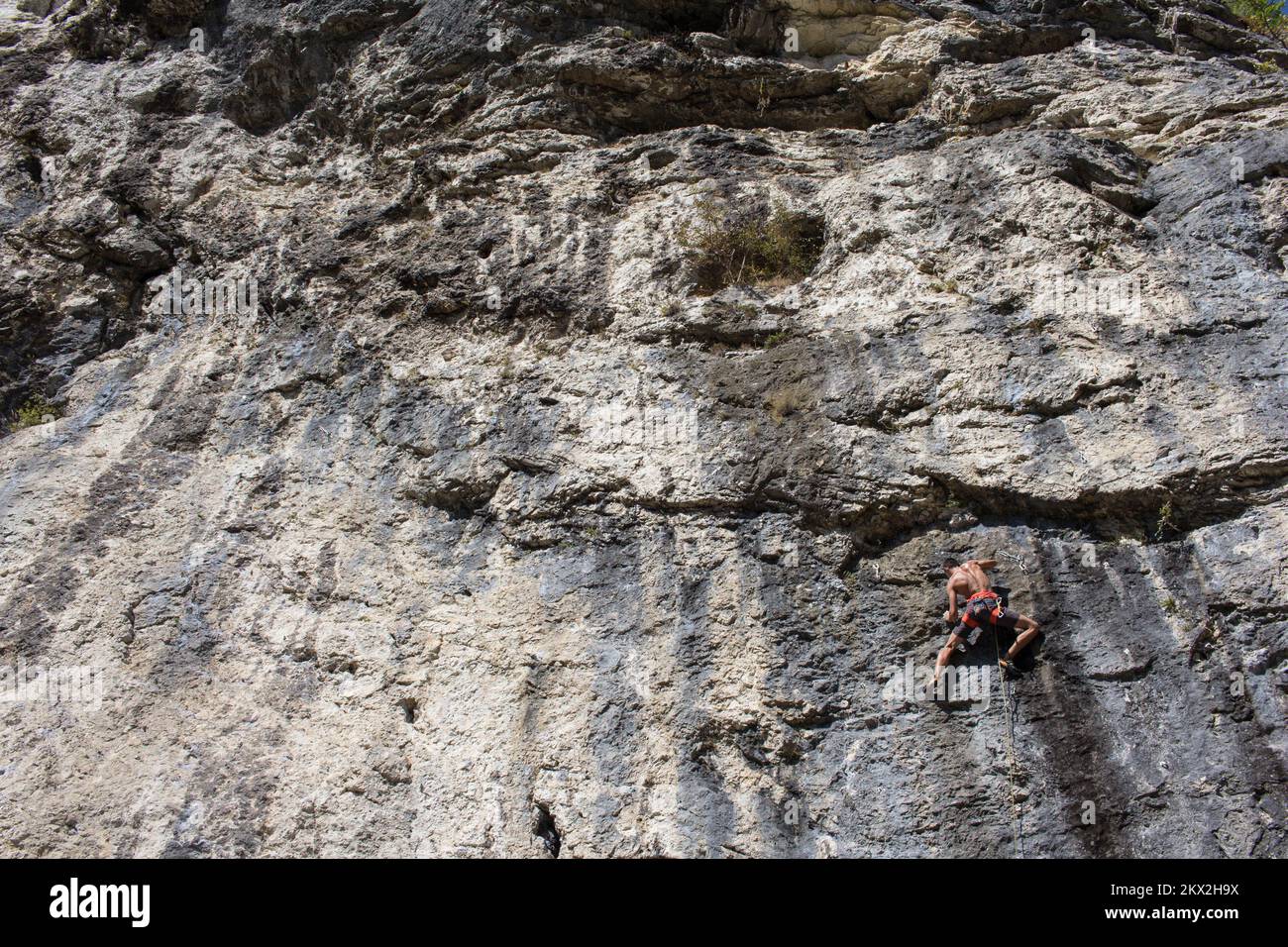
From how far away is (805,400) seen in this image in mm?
7355

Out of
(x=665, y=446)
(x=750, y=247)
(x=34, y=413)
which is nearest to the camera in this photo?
(x=665, y=446)

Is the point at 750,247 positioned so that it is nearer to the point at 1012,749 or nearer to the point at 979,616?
the point at 979,616

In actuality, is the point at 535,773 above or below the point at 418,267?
below

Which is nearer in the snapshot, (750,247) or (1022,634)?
(1022,634)

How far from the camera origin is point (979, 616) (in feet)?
19.9

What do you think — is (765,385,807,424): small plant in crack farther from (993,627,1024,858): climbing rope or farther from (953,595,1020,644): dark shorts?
(993,627,1024,858): climbing rope

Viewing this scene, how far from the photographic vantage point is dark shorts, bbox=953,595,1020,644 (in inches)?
239

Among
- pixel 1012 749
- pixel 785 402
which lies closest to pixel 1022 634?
pixel 1012 749

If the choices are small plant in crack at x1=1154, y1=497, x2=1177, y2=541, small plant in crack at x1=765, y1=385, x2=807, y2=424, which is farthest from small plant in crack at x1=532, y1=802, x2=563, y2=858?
small plant in crack at x1=1154, y1=497, x2=1177, y2=541

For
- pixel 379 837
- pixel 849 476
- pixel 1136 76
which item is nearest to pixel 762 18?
pixel 1136 76

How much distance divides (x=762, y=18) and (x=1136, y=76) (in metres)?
3.90

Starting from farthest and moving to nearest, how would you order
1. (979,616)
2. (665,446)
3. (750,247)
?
(750,247) → (665,446) → (979,616)

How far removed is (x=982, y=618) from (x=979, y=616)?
0.02 meters
